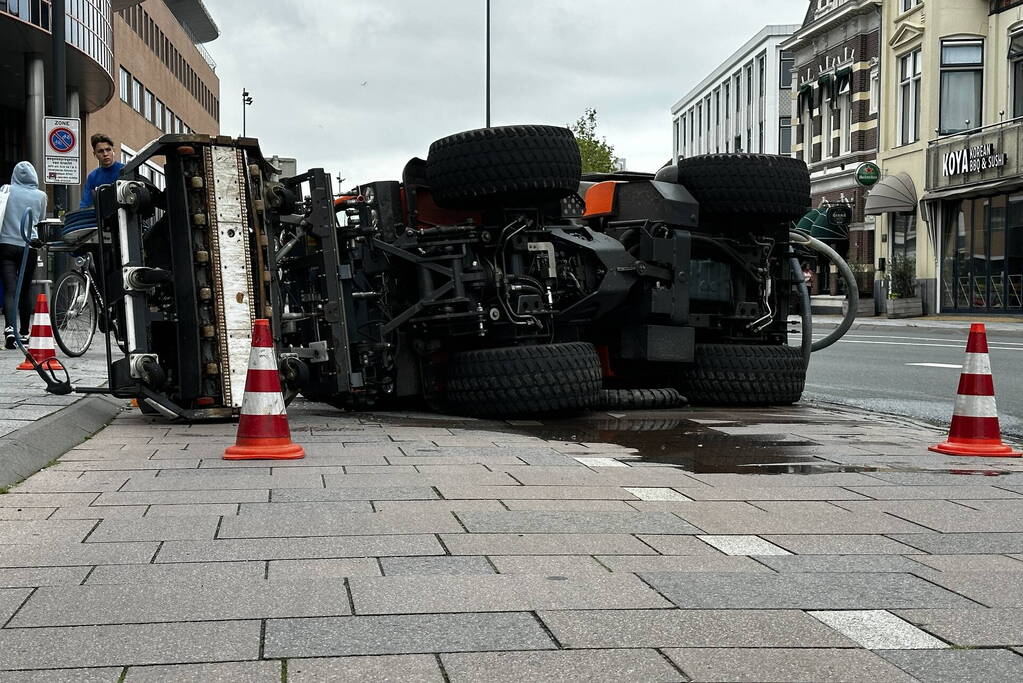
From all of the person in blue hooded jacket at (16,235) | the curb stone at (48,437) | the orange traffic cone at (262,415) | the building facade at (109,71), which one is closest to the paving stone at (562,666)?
the curb stone at (48,437)

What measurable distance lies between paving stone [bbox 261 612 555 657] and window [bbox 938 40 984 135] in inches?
1472

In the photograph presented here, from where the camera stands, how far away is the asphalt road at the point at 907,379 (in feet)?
33.4

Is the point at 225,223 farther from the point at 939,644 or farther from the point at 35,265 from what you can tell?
the point at 35,265

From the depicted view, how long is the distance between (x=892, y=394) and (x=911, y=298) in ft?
90.7

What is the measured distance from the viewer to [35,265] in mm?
13398

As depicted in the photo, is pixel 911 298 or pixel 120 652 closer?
pixel 120 652

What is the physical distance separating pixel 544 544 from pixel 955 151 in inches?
1388

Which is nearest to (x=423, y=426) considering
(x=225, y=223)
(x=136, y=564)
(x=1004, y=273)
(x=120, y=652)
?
(x=225, y=223)

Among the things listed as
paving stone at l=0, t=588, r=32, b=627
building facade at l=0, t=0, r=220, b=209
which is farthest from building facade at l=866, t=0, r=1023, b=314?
paving stone at l=0, t=588, r=32, b=627

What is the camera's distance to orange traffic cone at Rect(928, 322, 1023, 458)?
679 centimetres

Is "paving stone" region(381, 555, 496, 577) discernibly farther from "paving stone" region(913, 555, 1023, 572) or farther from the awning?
the awning

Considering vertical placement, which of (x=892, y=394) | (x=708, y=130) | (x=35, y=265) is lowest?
(x=892, y=394)

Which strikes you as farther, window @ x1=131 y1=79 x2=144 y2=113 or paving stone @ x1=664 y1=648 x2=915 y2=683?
window @ x1=131 y1=79 x2=144 y2=113

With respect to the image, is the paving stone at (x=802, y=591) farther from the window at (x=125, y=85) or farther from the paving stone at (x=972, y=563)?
the window at (x=125, y=85)
